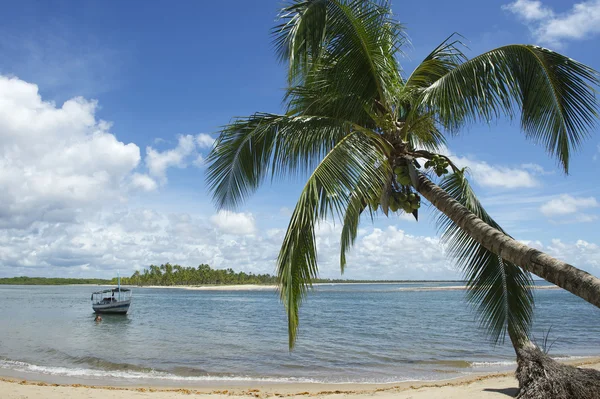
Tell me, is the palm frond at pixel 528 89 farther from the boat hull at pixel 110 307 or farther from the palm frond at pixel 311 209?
the boat hull at pixel 110 307

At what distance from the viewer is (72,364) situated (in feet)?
52.3

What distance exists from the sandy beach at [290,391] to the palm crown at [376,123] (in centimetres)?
413

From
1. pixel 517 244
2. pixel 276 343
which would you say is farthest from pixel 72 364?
pixel 517 244

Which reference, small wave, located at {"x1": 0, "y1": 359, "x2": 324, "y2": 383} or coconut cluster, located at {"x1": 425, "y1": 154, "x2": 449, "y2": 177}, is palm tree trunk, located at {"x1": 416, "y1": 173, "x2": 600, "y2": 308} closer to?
coconut cluster, located at {"x1": 425, "y1": 154, "x2": 449, "y2": 177}

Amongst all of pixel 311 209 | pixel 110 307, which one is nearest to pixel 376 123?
pixel 311 209

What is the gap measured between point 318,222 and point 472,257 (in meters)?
2.51

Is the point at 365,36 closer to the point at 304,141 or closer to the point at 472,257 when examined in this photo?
the point at 304,141

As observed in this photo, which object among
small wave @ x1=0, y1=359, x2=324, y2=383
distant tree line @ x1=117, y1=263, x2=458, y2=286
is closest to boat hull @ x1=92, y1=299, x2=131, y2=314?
small wave @ x1=0, y1=359, x2=324, y2=383

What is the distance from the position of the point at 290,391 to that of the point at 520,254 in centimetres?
872

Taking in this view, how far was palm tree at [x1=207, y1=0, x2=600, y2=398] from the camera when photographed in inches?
171

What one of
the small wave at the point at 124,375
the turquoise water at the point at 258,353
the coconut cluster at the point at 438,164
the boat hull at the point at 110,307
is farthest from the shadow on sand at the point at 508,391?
the boat hull at the point at 110,307

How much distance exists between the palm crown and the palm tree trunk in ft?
1.03

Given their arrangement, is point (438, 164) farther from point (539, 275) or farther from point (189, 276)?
point (189, 276)

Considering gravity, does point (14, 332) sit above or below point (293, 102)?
below
